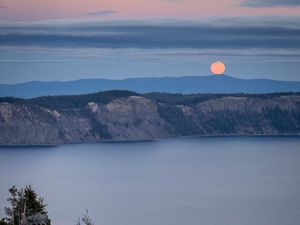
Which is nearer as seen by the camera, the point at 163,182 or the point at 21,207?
the point at 21,207

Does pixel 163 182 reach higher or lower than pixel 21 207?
higher

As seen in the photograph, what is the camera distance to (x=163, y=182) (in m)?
112

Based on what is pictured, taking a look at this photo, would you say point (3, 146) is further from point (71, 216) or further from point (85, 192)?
point (71, 216)

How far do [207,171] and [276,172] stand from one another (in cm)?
883

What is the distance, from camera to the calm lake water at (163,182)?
77.9 metres

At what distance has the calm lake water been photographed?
77.9 m

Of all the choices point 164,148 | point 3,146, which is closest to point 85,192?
point 164,148

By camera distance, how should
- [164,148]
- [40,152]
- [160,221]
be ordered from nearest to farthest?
[160,221] → [40,152] → [164,148]

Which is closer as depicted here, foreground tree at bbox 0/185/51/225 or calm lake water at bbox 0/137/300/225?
foreground tree at bbox 0/185/51/225

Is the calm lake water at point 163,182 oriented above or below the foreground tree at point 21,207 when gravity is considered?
above

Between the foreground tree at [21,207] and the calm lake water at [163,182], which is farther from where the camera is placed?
the calm lake water at [163,182]

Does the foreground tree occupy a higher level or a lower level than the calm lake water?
lower

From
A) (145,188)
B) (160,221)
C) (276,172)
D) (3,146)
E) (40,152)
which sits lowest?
(160,221)

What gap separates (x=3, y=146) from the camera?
193125mm
